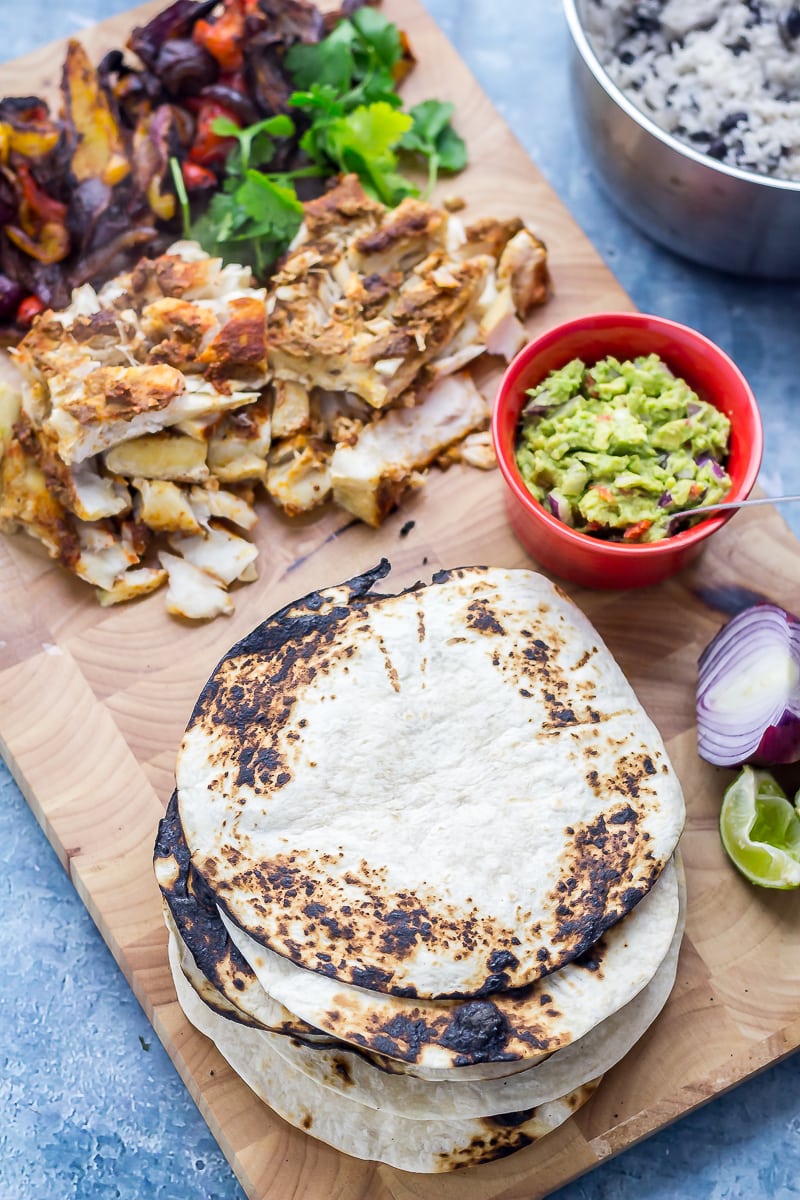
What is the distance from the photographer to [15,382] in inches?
140

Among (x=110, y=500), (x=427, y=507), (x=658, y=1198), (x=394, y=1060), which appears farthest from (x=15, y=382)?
(x=658, y=1198)

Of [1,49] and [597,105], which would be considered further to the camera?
[1,49]

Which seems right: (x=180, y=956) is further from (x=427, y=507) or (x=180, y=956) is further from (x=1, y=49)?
(x=1, y=49)

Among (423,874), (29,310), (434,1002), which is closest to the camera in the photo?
(434,1002)

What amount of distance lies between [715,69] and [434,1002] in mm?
2813

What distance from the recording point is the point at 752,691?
3.20m

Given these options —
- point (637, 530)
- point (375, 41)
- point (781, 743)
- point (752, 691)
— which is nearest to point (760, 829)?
point (781, 743)

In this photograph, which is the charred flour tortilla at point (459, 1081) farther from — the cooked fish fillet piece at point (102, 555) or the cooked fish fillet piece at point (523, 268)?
the cooked fish fillet piece at point (523, 268)

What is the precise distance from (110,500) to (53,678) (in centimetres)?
51

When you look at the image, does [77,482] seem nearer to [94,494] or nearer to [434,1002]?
[94,494]

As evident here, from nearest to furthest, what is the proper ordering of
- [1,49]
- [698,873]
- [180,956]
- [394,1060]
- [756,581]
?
1. [394,1060]
2. [180,956]
3. [698,873]
4. [756,581]
5. [1,49]

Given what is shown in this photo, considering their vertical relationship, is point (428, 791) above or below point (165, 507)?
below

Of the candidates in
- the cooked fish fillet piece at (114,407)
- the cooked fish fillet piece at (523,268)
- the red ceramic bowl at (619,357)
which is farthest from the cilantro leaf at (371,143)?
the cooked fish fillet piece at (114,407)

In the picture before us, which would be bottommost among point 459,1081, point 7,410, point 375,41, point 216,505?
point 459,1081
